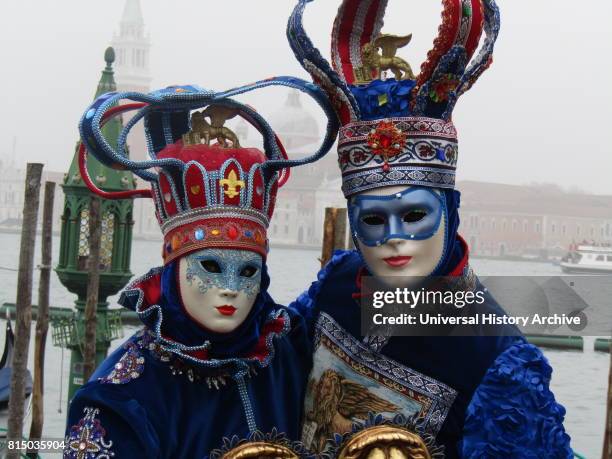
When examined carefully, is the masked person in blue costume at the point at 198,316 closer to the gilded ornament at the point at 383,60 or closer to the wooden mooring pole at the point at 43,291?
the gilded ornament at the point at 383,60

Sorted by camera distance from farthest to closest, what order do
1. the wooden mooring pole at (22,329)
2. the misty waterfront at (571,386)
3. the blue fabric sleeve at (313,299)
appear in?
the misty waterfront at (571,386), the wooden mooring pole at (22,329), the blue fabric sleeve at (313,299)

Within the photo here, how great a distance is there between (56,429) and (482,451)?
10536 mm

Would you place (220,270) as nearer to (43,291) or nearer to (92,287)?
(92,287)

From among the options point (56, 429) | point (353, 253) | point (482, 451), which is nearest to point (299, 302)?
point (353, 253)

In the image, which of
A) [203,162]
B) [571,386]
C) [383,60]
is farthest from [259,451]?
[571,386]

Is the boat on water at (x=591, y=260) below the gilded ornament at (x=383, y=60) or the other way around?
below

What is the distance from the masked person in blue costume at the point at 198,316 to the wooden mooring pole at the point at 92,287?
4.30 m

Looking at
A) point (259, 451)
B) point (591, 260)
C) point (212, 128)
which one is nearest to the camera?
point (259, 451)

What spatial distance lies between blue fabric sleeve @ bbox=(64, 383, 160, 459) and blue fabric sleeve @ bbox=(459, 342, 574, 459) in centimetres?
79

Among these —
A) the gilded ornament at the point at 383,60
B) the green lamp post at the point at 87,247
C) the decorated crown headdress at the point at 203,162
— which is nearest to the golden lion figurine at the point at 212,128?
the decorated crown headdress at the point at 203,162

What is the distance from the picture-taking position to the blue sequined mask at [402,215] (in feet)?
9.98

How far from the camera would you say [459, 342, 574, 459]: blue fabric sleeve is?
2844 millimetres

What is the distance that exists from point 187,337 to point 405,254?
61 cm

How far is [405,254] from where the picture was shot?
3.04 meters
